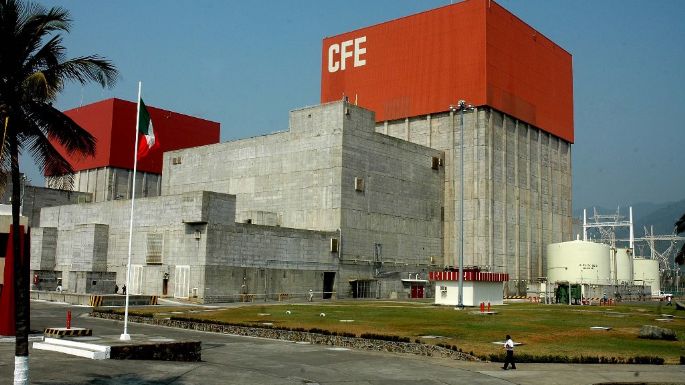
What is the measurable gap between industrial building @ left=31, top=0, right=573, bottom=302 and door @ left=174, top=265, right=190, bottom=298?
180 mm

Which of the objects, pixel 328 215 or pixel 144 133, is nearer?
pixel 144 133

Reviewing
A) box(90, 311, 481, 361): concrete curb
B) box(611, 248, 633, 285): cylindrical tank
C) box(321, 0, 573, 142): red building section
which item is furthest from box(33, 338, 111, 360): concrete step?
box(611, 248, 633, 285): cylindrical tank

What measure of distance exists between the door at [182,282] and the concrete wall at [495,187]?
1576 inches

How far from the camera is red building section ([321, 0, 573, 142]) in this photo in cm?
9312

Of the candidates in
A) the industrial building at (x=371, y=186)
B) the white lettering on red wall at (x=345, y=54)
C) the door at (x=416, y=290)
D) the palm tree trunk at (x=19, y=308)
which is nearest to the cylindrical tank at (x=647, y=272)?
the industrial building at (x=371, y=186)

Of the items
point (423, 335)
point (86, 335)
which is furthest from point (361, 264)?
point (86, 335)

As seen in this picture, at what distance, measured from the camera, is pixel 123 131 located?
11525 cm

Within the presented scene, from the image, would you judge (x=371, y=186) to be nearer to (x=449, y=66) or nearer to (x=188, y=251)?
(x=449, y=66)

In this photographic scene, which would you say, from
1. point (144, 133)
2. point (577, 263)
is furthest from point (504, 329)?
point (577, 263)

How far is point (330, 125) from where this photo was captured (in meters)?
79.5

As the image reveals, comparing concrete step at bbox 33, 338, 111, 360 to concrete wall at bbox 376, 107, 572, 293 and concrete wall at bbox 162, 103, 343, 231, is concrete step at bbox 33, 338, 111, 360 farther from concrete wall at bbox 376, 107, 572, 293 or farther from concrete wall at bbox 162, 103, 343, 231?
concrete wall at bbox 376, 107, 572, 293

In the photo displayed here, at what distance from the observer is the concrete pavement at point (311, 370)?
19.0 m

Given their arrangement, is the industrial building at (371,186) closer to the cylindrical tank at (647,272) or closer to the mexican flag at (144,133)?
the mexican flag at (144,133)

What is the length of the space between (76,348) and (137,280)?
167ft
